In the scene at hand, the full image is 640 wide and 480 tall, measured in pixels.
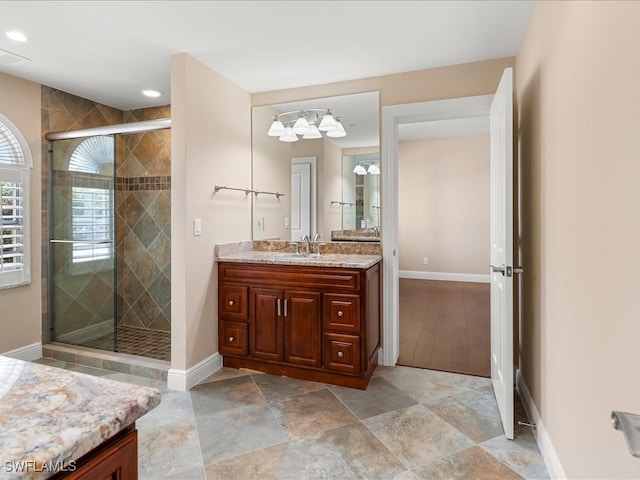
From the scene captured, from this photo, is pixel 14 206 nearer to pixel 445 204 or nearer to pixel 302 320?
pixel 302 320

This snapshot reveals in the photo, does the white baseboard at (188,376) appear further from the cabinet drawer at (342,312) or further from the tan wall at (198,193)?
the cabinet drawer at (342,312)

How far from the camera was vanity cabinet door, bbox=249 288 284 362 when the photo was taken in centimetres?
289

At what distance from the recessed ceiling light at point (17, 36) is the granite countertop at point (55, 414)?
2.49 meters

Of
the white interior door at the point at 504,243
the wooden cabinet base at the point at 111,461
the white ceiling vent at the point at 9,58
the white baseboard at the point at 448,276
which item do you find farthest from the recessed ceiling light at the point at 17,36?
the white baseboard at the point at 448,276

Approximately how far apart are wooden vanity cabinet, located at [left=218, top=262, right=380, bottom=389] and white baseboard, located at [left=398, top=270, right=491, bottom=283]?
3.95 metres

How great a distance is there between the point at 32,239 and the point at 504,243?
3703mm

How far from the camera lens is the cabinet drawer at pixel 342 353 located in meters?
2.67

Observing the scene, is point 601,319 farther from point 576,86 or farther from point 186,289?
→ point 186,289

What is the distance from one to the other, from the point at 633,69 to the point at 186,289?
2634 mm

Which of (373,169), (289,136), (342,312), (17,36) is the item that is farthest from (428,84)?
(17,36)

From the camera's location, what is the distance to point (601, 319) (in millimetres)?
1229

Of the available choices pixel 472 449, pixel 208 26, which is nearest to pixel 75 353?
pixel 208 26

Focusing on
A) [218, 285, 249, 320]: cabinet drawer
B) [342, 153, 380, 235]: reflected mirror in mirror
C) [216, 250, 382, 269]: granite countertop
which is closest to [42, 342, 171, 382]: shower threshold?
[218, 285, 249, 320]: cabinet drawer
